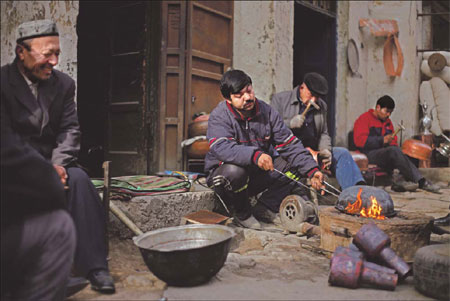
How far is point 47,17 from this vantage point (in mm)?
4227

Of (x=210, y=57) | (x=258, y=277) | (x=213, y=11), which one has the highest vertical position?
(x=213, y=11)

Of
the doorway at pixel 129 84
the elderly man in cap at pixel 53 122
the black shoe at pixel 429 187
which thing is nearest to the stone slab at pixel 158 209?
the elderly man in cap at pixel 53 122

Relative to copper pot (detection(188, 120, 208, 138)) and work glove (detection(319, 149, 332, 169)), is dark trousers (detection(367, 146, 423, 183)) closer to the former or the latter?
work glove (detection(319, 149, 332, 169))

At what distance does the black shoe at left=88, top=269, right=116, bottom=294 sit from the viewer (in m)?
2.35

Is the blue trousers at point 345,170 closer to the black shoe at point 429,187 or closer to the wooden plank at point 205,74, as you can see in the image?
the wooden plank at point 205,74

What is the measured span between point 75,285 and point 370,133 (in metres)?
6.09

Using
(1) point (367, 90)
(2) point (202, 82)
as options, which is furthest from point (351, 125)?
(2) point (202, 82)

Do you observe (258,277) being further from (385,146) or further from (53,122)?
(385,146)

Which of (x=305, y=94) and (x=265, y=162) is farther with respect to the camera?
(x=305, y=94)

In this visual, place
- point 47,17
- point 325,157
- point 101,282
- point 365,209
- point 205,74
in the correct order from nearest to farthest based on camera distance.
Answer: point 101,282
point 365,209
point 47,17
point 325,157
point 205,74

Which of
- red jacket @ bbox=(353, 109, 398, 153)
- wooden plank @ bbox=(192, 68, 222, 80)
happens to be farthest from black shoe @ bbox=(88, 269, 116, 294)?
red jacket @ bbox=(353, 109, 398, 153)

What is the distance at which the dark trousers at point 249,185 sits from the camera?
3.86 metres

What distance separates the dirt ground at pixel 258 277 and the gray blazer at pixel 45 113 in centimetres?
86

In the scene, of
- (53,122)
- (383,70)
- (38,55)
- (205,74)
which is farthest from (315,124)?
(383,70)
